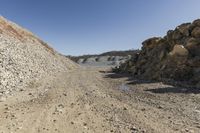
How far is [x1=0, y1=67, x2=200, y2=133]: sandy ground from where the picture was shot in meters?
11.8

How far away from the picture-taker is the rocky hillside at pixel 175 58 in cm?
2786

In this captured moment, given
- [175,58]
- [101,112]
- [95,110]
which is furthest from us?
[175,58]

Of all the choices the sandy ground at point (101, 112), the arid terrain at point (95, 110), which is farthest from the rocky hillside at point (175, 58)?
the sandy ground at point (101, 112)

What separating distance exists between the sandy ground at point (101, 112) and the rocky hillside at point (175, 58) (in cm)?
702

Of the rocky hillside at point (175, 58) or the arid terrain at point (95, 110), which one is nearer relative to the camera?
the arid terrain at point (95, 110)

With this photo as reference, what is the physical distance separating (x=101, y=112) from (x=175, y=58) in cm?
1758

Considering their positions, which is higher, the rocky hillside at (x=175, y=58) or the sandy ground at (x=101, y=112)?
the rocky hillside at (x=175, y=58)

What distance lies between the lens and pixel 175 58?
1182 inches

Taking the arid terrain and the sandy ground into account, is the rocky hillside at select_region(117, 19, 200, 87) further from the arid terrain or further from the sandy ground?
the sandy ground

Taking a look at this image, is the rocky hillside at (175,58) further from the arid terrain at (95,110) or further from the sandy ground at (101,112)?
the sandy ground at (101,112)

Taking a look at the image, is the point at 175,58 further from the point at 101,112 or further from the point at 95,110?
the point at 101,112

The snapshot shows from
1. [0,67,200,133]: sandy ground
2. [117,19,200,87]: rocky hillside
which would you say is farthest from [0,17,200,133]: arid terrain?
[117,19,200,87]: rocky hillside

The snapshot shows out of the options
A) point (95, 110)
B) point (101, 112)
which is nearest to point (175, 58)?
point (95, 110)

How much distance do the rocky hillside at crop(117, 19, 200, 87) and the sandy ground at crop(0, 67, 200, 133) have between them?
23.0ft
